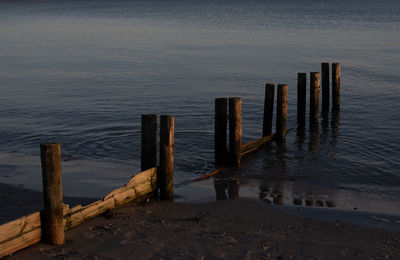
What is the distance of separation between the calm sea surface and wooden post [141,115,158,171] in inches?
45.6

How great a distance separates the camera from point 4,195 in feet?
36.4

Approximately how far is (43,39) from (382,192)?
46063 millimetres

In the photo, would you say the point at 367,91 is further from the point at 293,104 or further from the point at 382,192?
the point at 382,192

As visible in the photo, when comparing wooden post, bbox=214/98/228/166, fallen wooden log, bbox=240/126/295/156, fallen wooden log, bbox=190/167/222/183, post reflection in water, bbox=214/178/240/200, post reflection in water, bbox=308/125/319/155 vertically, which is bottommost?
post reflection in water, bbox=214/178/240/200

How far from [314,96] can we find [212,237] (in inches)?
389

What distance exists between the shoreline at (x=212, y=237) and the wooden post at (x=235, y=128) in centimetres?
268

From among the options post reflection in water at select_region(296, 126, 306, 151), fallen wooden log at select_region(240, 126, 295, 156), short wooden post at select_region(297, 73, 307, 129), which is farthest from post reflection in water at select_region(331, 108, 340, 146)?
fallen wooden log at select_region(240, 126, 295, 156)

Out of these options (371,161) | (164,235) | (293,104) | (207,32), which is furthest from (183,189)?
(207,32)

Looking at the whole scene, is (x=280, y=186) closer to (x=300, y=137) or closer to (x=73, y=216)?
(x=300, y=137)

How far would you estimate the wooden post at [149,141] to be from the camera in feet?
34.7

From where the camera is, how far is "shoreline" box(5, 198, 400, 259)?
8.43 metres

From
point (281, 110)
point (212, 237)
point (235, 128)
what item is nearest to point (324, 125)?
point (281, 110)

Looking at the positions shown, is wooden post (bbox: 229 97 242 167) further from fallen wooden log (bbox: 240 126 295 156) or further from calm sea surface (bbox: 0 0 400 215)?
fallen wooden log (bbox: 240 126 295 156)

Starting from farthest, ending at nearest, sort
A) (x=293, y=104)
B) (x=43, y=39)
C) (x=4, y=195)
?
(x=43, y=39), (x=293, y=104), (x=4, y=195)
